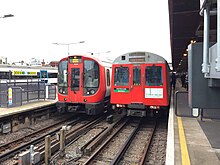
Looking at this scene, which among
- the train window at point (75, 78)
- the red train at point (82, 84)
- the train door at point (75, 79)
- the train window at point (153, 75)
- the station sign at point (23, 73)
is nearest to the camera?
the train window at point (153, 75)

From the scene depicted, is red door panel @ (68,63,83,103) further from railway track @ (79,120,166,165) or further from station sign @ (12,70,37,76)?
station sign @ (12,70,37,76)

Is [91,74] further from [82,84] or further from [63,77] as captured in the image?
[63,77]

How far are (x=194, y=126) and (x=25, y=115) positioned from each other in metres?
6.83

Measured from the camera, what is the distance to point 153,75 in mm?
8602

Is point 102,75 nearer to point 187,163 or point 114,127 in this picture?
point 114,127

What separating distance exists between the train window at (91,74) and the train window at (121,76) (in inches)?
33.2

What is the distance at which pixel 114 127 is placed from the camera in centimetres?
889

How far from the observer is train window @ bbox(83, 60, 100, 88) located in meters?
9.32

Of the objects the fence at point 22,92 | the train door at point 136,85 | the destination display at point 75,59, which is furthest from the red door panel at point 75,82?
the fence at point 22,92

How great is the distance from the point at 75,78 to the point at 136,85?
9.53 ft

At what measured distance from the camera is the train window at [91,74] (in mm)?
9320

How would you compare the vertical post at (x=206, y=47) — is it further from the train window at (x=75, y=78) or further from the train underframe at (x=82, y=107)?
the train window at (x=75, y=78)

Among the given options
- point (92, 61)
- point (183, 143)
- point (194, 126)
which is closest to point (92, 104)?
point (92, 61)

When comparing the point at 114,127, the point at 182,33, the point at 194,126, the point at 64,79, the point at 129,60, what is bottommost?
the point at 114,127
